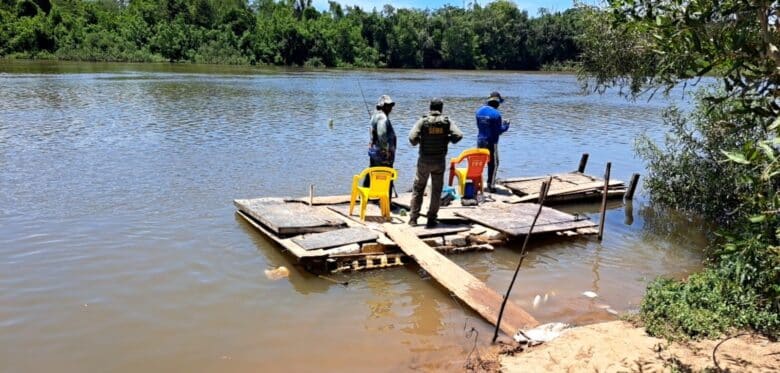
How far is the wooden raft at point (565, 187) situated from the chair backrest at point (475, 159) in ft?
3.35

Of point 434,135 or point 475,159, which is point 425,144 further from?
point 475,159

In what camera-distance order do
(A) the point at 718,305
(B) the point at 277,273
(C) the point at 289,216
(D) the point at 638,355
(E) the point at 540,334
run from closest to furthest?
(D) the point at 638,355
(E) the point at 540,334
(A) the point at 718,305
(B) the point at 277,273
(C) the point at 289,216

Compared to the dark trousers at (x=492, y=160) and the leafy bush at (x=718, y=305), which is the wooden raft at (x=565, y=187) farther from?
the leafy bush at (x=718, y=305)

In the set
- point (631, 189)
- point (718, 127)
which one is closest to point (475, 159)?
point (631, 189)

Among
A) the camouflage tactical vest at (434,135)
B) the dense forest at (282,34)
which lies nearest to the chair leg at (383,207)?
the camouflage tactical vest at (434,135)

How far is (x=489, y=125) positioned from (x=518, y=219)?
2096 mm

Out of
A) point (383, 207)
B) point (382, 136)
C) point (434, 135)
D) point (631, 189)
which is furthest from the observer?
point (631, 189)

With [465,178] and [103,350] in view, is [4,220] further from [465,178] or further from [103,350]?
[465,178]

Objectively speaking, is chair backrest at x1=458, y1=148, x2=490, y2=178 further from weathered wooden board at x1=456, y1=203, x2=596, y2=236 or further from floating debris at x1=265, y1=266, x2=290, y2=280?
floating debris at x1=265, y1=266, x2=290, y2=280

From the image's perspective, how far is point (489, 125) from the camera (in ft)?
34.5

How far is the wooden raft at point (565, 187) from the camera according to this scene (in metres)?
11.3

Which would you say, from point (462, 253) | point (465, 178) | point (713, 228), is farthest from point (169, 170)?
point (713, 228)

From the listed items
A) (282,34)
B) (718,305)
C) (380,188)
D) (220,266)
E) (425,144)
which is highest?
(282,34)

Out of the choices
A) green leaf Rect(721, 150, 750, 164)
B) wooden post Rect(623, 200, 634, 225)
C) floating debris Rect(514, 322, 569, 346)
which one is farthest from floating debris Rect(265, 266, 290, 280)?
wooden post Rect(623, 200, 634, 225)
